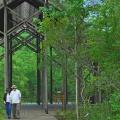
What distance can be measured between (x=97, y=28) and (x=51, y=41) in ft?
11.3

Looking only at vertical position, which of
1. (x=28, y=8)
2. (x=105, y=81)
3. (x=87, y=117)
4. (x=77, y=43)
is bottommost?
(x=87, y=117)

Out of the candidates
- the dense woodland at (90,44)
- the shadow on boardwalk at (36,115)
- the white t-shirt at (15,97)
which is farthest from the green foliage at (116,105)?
the shadow on boardwalk at (36,115)

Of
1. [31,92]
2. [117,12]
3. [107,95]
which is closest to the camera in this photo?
[117,12]

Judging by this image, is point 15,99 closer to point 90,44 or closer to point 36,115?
point 36,115

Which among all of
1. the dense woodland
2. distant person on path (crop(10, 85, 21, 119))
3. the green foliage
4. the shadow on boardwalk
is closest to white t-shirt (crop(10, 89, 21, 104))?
distant person on path (crop(10, 85, 21, 119))

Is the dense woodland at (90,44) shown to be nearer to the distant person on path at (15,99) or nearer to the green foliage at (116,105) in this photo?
the green foliage at (116,105)

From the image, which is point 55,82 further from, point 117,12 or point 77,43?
point 117,12

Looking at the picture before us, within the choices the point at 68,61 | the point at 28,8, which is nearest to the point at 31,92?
the point at 28,8

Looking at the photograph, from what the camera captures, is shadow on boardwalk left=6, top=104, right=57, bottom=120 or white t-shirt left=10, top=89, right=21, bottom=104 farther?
shadow on boardwalk left=6, top=104, right=57, bottom=120

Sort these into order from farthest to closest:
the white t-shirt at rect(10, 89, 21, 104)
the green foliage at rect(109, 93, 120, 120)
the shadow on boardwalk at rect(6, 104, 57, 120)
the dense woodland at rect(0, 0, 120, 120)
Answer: the shadow on boardwalk at rect(6, 104, 57, 120) → the white t-shirt at rect(10, 89, 21, 104) → the dense woodland at rect(0, 0, 120, 120) → the green foliage at rect(109, 93, 120, 120)

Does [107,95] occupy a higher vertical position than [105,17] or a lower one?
lower

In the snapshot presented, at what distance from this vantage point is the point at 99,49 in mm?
14422

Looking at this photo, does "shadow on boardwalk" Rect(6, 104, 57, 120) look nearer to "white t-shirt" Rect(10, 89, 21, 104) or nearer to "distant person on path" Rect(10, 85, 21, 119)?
"distant person on path" Rect(10, 85, 21, 119)

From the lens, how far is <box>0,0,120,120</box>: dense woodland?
14.0 meters
